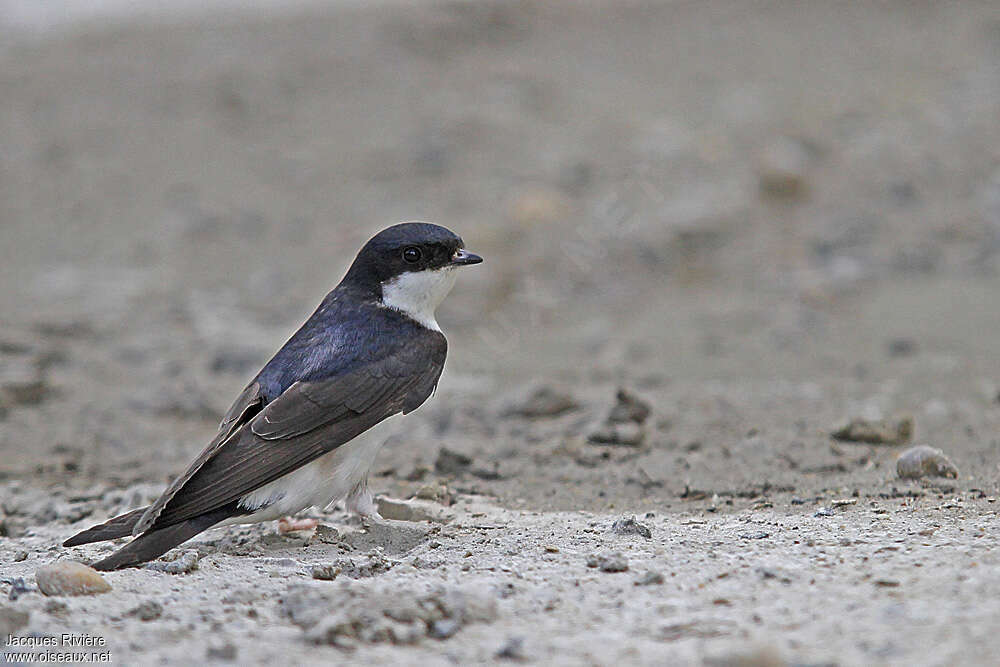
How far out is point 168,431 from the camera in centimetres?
663

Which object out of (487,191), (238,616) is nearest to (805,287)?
(487,191)

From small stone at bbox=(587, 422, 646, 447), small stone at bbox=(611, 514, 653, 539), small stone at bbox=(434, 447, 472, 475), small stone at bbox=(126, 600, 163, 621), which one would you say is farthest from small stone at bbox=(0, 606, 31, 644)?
small stone at bbox=(587, 422, 646, 447)

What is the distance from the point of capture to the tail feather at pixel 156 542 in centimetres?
398

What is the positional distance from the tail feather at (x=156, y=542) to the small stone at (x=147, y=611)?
501 millimetres

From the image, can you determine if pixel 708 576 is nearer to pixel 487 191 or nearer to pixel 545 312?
pixel 545 312

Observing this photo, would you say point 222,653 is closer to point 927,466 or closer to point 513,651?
point 513,651

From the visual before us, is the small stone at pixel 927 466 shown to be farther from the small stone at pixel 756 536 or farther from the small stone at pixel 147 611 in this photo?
the small stone at pixel 147 611

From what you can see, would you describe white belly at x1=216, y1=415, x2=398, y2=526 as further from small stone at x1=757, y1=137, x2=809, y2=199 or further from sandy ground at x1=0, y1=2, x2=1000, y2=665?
small stone at x1=757, y1=137, x2=809, y2=199

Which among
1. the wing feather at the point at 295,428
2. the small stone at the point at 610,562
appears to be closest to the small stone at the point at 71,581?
the wing feather at the point at 295,428

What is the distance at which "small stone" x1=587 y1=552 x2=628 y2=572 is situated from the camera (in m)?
3.76

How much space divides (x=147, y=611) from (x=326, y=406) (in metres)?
1.21

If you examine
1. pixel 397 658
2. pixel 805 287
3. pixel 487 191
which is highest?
pixel 487 191

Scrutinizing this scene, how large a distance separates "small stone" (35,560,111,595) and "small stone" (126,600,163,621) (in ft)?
0.73

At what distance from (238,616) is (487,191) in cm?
665
